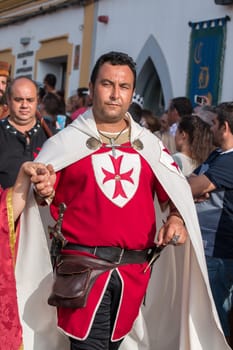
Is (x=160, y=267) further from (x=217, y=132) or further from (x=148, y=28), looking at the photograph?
(x=148, y=28)

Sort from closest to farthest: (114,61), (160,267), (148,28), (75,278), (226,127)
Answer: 1. (75,278)
2. (114,61)
3. (160,267)
4. (226,127)
5. (148,28)

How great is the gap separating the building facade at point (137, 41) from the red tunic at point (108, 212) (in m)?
6.36

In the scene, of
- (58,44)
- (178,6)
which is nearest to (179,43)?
(178,6)

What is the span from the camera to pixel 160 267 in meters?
4.28

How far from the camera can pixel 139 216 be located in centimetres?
372

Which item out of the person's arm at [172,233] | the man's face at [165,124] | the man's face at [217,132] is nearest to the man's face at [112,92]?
the person's arm at [172,233]

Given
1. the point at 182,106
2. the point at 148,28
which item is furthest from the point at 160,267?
the point at 148,28

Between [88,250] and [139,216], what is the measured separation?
0.96 ft

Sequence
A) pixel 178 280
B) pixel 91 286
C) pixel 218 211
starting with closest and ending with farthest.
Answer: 1. pixel 91 286
2. pixel 178 280
3. pixel 218 211

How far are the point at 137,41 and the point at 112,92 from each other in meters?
8.98

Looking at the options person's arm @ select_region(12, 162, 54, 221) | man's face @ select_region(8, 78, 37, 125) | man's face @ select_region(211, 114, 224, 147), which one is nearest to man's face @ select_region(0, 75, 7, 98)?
man's face @ select_region(8, 78, 37, 125)

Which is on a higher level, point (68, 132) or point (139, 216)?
point (68, 132)

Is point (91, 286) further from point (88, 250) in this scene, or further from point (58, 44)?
point (58, 44)

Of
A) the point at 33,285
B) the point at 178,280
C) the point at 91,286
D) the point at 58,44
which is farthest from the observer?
the point at 58,44
